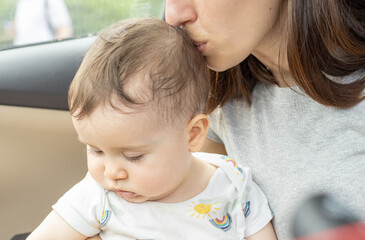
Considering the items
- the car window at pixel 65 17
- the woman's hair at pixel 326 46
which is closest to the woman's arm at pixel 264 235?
the woman's hair at pixel 326 46

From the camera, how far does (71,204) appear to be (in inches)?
39.9

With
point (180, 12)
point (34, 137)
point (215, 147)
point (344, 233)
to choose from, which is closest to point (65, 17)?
point (34, 137)

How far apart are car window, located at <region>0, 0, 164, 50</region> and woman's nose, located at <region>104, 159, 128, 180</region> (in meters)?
0.97

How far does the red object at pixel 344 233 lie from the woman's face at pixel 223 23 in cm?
72

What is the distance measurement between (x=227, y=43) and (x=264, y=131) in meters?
0.24

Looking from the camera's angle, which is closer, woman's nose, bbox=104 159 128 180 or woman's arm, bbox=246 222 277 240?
woman's nose, bbox=104 159 128 180

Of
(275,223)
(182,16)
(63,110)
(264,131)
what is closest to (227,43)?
(182,16)

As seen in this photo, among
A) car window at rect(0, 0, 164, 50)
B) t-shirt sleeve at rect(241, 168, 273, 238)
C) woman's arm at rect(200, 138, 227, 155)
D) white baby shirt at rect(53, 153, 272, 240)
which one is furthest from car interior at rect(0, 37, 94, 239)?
t-shirt sleeve at rect(241, 168, 273, 238)

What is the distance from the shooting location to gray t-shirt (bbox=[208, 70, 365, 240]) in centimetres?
101

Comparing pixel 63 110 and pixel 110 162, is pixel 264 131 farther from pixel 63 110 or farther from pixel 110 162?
pixel 63 110

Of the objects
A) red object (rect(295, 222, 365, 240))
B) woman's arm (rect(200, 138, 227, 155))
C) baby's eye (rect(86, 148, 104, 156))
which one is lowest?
woman's arm (rect(200, 138, 227, 155))

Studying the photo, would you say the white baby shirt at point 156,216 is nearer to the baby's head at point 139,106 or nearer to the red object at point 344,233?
the baby's head at point 139,106

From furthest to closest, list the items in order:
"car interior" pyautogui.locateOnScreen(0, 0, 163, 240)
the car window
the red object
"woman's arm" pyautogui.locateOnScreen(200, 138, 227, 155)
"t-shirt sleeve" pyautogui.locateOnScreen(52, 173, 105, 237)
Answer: the car window < "car interior" pyautogui.locateOnScreen(0, 0, 163, 240) < "woman's arm" pyautogui.locateOnScreen(200, 138, 227, 155) < "t-shirt sleeve" pyautogui.locateOnScreen(52, 173, 105, 237) < the red object

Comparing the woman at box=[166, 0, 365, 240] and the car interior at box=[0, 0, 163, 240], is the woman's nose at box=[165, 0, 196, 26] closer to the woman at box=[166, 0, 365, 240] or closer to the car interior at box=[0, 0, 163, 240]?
the woman at box=[166, 0, 365, 240]
